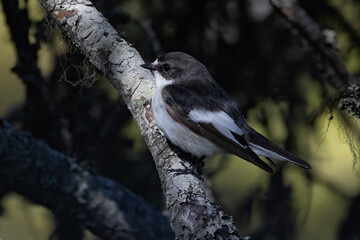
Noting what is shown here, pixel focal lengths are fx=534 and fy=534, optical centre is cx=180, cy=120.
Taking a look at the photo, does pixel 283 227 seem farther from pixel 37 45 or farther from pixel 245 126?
pixel 37 45

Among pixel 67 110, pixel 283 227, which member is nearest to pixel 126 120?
pixel 67 110

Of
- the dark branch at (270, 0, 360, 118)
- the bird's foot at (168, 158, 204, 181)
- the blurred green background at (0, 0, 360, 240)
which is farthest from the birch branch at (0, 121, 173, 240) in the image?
the dark branch at (270, 0, 360, 118)

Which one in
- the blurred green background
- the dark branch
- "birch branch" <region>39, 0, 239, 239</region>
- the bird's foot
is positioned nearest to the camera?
the bird's foot

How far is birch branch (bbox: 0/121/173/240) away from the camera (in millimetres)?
3373

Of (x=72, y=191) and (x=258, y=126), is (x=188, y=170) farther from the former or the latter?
(x=258, y=126)

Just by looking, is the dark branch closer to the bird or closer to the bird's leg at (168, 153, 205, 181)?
the bird

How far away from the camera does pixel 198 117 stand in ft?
9.62

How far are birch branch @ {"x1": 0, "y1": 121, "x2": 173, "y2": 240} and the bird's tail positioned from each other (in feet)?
3.35

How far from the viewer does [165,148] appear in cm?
266

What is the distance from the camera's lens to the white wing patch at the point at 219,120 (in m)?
2.89

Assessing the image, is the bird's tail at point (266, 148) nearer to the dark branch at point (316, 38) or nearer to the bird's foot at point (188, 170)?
the bird's foot at point (188, 170)

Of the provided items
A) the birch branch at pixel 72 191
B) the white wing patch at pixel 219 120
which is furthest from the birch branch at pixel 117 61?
the birch branch at pixel 72 191

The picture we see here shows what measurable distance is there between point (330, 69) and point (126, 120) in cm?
150

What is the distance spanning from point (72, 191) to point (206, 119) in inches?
44.5
